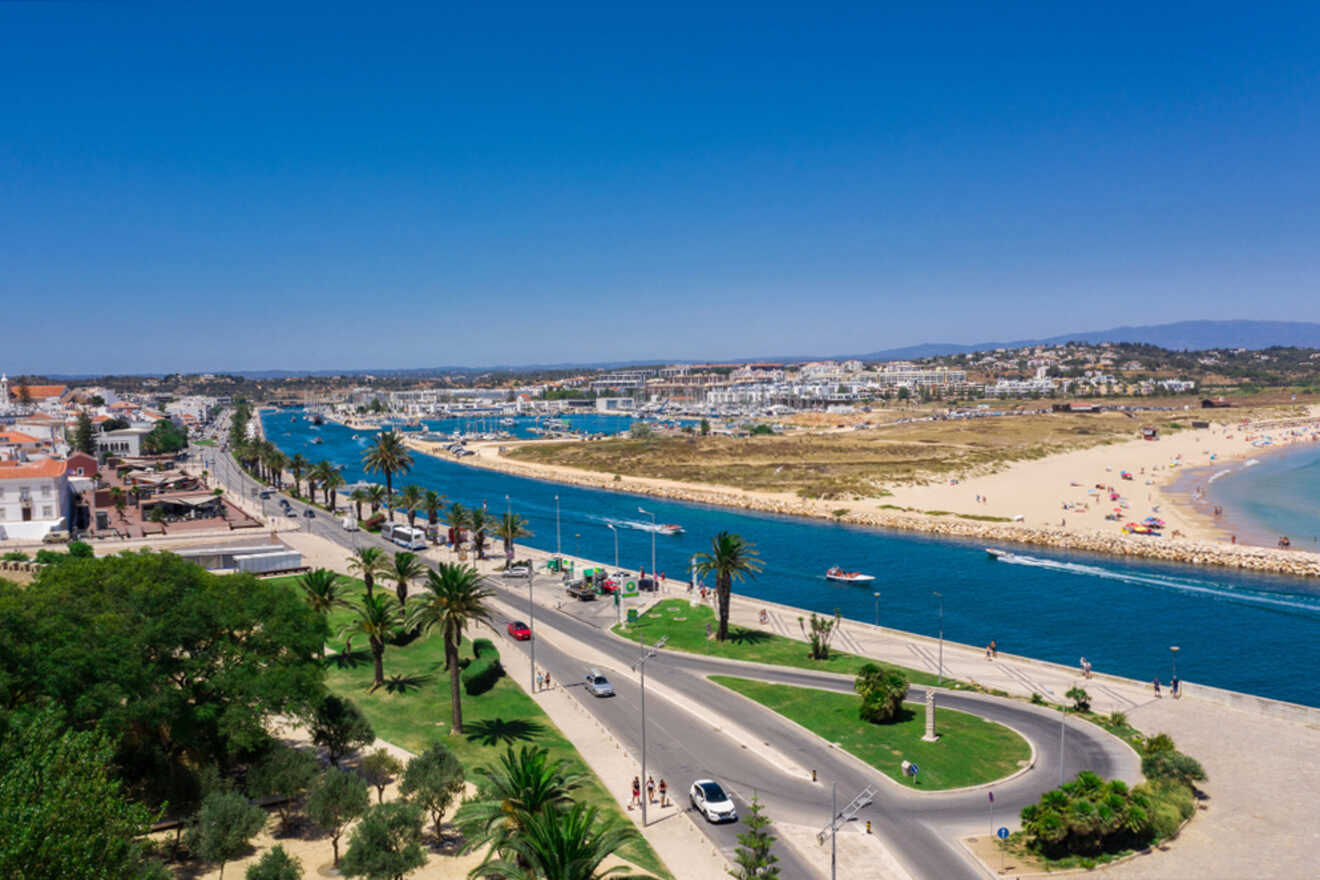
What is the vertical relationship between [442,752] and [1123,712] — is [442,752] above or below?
above

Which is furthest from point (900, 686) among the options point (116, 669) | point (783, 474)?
point (783, 474)

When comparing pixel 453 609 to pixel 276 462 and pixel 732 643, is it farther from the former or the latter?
pixel 276 462

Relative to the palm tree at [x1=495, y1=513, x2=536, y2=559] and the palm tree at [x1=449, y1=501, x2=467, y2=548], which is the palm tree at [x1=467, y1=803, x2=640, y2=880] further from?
the palm tree at [x1=449, y1=501, x2=467, y2=548]

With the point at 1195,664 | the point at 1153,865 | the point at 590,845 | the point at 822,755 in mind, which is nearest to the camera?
the point at 590,845

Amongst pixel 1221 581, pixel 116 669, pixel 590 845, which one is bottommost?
pixel 1221 581

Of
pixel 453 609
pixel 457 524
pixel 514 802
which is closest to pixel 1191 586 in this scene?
pixel 453 609

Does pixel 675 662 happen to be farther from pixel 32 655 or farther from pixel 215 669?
pixel 32 655
